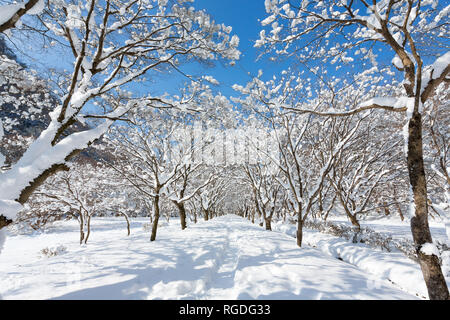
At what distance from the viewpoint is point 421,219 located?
253 centimetres

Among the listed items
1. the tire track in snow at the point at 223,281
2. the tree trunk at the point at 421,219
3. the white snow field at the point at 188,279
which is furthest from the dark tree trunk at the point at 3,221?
the tree trunk at the point at 421,219

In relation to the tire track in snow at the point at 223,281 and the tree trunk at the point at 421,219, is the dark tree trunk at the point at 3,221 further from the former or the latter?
the tree trunk at the point at 421,219

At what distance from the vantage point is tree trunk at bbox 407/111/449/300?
2408 millimetres

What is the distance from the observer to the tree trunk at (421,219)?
94.8 inches

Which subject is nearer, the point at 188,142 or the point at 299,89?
the point at 299,89

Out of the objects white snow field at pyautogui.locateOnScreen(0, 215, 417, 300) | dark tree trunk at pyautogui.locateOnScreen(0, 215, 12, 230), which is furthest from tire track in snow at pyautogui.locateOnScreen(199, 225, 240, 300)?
dark tree trunk at pyautogui.locateOnScreen(0, 215, 12, 230)

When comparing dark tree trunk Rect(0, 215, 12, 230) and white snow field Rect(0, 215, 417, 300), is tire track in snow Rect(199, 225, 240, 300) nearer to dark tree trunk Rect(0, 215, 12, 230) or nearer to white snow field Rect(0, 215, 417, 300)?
white snow field Rect(0, 215, 417, 300)

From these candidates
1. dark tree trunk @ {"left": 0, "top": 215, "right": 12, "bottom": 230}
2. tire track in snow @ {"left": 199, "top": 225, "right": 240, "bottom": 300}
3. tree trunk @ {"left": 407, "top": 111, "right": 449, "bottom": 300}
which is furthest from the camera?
tire track in snow @ {"left": 199, "top": 225, "right": 240, "bottom": 300}

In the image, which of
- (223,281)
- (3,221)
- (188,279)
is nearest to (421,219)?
(223,281)

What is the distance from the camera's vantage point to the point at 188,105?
5.34 m

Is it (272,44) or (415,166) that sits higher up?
(272,44)
